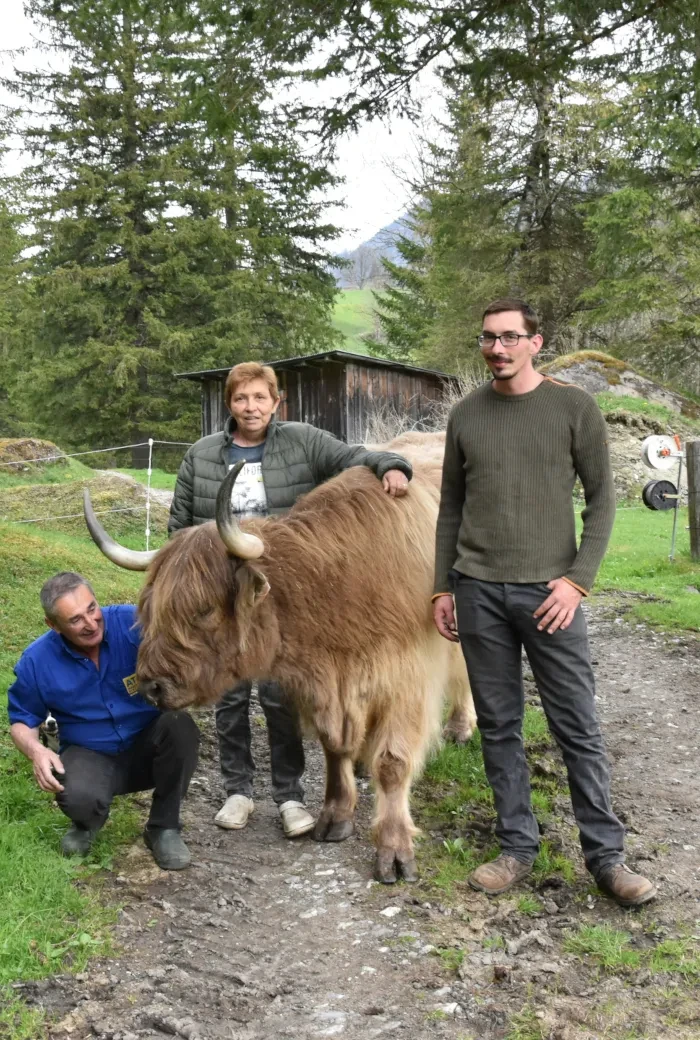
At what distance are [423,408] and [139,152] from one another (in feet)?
47.7

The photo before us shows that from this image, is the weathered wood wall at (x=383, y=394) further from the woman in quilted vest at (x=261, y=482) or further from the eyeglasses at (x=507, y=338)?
the eyeglasses at (x=507, y=338)

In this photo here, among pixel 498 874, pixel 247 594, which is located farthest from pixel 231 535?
pixel 498 874

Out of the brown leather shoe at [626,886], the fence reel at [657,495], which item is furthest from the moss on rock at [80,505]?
the brown leather shoe at [626,886]

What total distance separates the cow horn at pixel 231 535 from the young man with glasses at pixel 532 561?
2.91 ft

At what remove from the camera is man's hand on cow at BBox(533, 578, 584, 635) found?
3.42 metres

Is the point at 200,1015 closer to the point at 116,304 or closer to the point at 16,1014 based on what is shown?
the point at 16,1014

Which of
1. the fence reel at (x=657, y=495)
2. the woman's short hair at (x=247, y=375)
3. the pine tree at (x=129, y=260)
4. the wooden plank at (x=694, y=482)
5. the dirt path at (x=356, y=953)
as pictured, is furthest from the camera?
the pine tree at (x=129, y=260)

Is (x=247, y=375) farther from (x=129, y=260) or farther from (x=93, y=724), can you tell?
(x=129, y=260)

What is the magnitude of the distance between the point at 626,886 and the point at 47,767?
2.48 meters

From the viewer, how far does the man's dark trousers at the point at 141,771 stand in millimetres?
3861

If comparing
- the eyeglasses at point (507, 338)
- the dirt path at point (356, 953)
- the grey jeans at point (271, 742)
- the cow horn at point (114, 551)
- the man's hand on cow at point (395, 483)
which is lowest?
the dirt path at point (356, 953)

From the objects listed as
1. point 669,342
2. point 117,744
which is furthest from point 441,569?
point 669,342

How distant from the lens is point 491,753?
12.4 feet

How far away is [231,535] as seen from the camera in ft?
11.7
